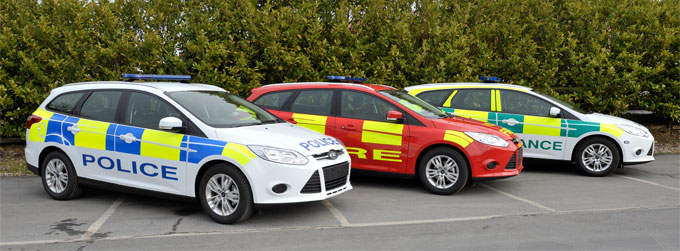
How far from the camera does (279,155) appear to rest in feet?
18.0

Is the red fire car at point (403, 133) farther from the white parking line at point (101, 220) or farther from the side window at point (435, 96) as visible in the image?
the white parking line at point (101, 220)

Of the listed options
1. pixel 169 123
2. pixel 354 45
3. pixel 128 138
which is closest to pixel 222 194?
pixel 169 123

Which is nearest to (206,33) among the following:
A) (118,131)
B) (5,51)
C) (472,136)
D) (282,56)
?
(282,56)

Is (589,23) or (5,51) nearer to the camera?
(5,51)

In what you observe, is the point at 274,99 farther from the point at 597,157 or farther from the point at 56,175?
the point at 597,157

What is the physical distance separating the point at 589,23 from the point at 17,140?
1182 cm

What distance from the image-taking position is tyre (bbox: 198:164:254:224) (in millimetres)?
5457

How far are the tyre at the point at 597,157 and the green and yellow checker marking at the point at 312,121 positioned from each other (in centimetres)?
406

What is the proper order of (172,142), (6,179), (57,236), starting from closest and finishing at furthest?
(57,236) < (172,142) < (6,179)

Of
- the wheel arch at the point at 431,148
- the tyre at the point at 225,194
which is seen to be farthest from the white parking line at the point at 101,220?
the wheel arch at the point at 431,148

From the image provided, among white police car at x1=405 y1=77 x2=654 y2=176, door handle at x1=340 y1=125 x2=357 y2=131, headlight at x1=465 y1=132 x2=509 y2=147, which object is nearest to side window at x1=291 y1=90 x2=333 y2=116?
door handle at x1=340 y1=125 x2=357 y2=131

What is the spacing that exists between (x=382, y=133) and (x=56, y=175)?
4.04m

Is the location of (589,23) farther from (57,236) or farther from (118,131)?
(57,236)

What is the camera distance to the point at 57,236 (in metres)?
5.28
